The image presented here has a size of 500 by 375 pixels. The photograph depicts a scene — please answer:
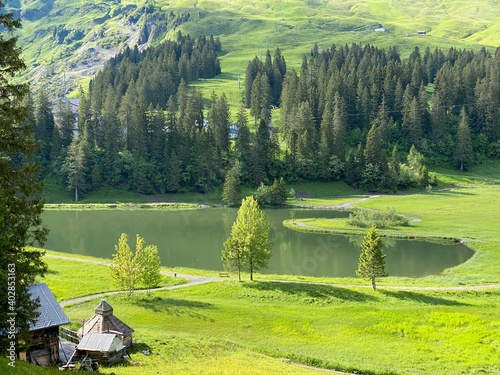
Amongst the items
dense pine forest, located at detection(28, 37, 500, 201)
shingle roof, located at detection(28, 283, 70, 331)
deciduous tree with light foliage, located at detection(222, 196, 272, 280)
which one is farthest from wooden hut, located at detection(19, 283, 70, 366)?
dense pine forest, located at detection(28, 37, 500, 201)

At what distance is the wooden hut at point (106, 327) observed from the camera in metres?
33.0

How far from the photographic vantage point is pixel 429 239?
262 feet

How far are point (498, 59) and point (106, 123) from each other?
13169 cm

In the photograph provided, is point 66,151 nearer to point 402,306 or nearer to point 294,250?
point 294,250

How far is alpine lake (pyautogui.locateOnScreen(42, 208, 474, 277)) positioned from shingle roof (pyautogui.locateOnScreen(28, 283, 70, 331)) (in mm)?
37348

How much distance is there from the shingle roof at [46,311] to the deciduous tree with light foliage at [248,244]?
2782 centimetres

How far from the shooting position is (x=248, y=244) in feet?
183

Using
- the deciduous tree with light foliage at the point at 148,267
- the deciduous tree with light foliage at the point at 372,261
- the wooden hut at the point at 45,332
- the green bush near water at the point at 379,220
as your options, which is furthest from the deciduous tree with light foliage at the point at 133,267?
the green bush near water at the point at 379,220

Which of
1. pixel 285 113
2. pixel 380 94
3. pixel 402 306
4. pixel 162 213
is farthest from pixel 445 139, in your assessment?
pixel 402 306

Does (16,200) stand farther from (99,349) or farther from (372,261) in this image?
(372,261)

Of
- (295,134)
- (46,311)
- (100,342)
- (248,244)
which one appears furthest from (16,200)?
(295,134)

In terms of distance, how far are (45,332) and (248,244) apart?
29.3 m

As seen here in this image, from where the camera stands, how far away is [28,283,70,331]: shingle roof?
93.1ft

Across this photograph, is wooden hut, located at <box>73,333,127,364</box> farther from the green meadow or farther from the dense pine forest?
the dense pine forest
